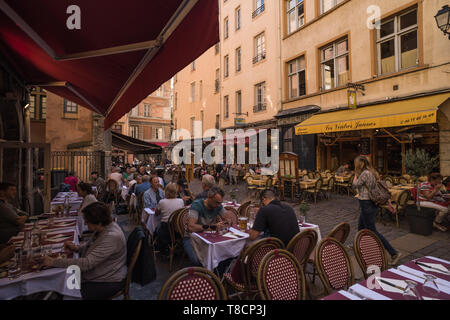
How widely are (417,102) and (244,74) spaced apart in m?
12.7

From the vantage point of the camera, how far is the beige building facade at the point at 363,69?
9.09 metres

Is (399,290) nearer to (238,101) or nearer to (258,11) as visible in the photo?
(238,101)

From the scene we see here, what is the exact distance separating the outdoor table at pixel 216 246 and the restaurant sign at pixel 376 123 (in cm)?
802

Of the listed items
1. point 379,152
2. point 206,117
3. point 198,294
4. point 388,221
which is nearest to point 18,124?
point 198,294

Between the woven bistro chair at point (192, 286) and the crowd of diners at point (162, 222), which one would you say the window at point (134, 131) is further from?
the woven bistro chair at point (192, 286)

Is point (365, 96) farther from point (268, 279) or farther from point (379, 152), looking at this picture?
point (268, 279)

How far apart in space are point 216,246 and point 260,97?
1647 centimetres

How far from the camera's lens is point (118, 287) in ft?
8.58

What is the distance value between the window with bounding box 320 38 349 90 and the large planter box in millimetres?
8547

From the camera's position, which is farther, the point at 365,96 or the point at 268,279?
the point at 365,96

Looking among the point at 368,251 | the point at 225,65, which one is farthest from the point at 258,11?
the point at 368,251

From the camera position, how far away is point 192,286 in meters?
1.89

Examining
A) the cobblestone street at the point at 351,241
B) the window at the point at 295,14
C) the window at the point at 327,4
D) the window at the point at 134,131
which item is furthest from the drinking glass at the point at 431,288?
the window at the point at 134,131

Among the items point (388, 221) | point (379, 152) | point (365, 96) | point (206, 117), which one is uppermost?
point (206, 117)
